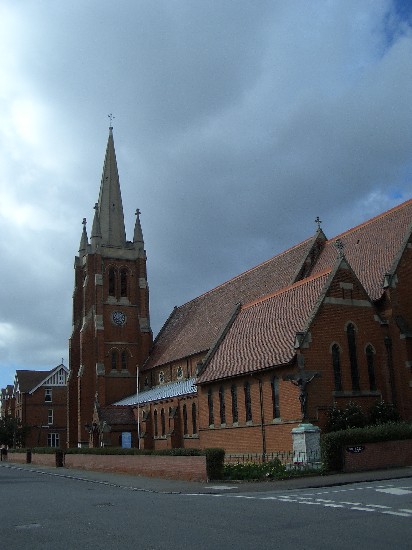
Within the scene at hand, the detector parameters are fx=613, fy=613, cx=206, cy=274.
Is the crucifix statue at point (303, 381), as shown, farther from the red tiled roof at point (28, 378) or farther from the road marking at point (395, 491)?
the red tiled roof at point (28, 378)

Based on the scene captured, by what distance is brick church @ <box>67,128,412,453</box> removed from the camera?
101 feet

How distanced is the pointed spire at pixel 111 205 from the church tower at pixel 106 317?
11 cm

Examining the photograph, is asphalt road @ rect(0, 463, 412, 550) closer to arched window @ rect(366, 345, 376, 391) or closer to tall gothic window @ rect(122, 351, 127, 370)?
arched window @ rect(366, 345, 376, 391)

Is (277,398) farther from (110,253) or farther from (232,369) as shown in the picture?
(110,253)

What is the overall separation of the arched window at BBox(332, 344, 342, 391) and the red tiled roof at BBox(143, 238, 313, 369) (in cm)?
1068

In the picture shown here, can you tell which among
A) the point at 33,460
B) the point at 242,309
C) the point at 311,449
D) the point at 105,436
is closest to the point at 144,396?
the point at 105,436

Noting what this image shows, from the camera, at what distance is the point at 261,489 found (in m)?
20.3

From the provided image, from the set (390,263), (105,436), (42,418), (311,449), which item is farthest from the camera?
(42,418)

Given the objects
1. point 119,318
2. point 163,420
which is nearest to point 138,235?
point 119,318

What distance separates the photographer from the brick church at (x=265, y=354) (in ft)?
101

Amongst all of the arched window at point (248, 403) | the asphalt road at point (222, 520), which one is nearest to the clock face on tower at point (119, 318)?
the arched window at point (248, 403)

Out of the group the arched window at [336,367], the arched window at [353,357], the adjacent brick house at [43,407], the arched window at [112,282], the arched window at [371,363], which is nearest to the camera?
the arched window at [336,367]

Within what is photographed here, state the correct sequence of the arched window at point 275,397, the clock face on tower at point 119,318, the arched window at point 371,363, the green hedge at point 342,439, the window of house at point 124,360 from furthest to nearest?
the clock face on tower at point 119,318, the window of house at point 124,360, the arched window at point 371,363, the arched window at point 275,397, the green hedge at point 342,439

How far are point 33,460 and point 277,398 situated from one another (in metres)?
29.7
